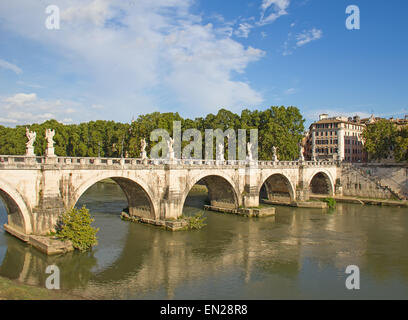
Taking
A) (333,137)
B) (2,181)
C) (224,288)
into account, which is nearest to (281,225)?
(224,288)

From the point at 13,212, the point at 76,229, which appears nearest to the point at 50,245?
the point at 76,229

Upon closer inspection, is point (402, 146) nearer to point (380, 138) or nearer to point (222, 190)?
point (380, 138)

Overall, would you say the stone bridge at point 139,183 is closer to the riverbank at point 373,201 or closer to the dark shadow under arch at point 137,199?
the dark shadow under arch at point 137,199

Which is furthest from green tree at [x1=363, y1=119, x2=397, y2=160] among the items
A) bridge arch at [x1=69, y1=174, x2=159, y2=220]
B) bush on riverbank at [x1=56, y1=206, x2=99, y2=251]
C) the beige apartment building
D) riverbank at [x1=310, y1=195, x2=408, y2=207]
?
bush on riverbank at [x1=56, y1=206, x2=99, y2=251]

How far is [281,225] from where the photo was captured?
3447 cm

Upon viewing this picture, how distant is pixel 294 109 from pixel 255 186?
27038 millimetres

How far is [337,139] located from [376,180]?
2030 centimetres

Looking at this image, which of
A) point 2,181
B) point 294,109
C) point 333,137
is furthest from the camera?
point 333,137

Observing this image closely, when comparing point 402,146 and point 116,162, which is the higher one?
point 402,146

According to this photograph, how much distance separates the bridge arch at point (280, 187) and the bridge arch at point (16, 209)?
31412 millimetres

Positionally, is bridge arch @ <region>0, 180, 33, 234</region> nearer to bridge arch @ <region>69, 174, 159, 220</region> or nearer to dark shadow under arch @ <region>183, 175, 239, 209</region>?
bridge arch @ <region>69, 174, 159, 220</region>

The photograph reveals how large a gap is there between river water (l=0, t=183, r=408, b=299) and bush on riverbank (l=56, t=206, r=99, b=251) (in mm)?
801

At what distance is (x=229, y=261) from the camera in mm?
23094
